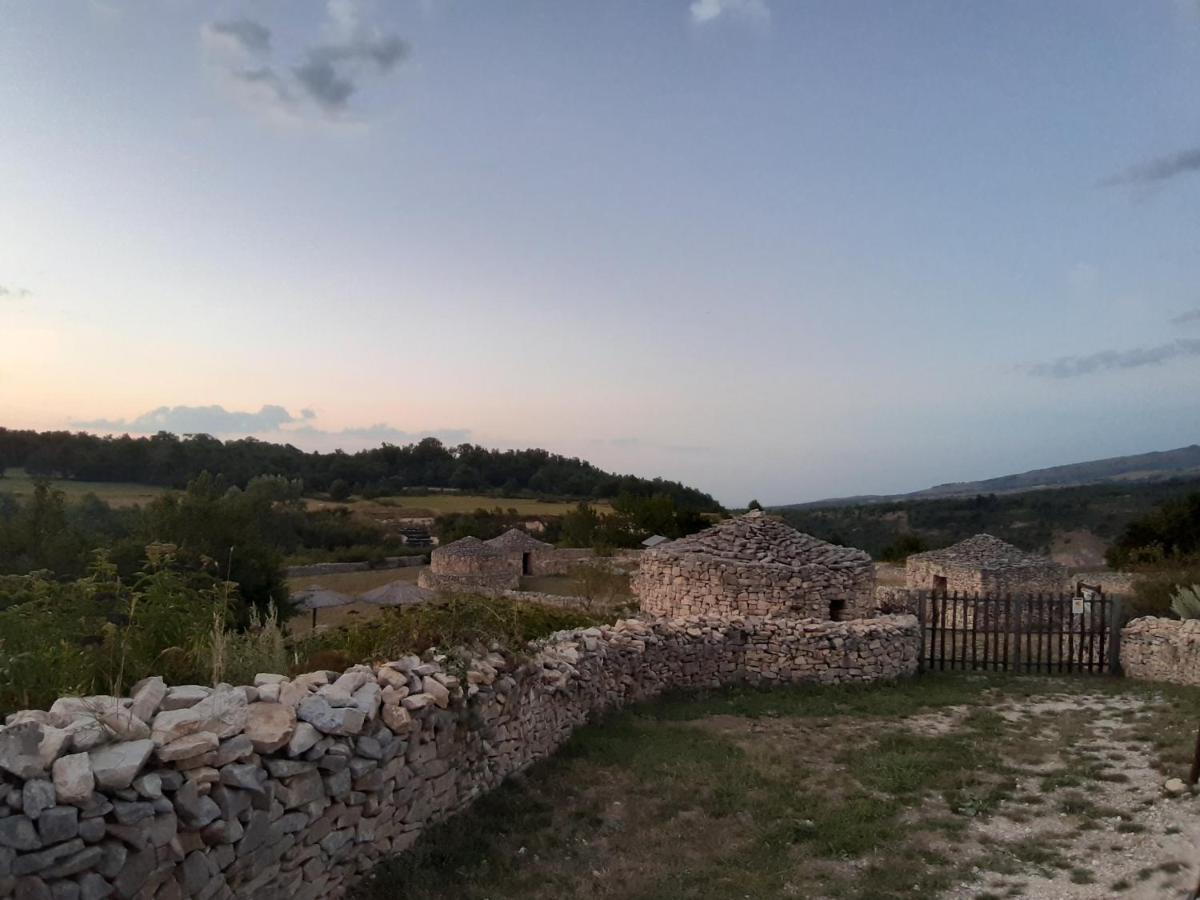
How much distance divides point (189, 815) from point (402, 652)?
104 inches

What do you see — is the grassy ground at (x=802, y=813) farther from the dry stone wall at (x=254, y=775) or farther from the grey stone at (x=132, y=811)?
the grey stone at (x=132, y=811)

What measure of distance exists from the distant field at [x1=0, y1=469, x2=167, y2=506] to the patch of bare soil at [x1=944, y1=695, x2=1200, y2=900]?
42.1m

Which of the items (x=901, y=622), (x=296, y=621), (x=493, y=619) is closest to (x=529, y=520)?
(x=296, y=621)

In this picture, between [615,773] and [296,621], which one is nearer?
[615,773]

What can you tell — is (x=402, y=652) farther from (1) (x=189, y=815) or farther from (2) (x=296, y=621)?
(2) (x=296, y=621)

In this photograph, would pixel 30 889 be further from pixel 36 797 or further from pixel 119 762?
pixel 119 762

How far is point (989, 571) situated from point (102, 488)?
5425 cm

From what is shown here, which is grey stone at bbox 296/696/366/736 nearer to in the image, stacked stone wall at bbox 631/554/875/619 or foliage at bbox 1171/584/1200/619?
stacked stone wall at bbox 631/554/875/619

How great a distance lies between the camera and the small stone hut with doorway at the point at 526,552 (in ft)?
112

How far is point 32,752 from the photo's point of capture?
3.52 metres

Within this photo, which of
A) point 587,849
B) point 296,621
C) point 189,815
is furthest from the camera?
point 296,621

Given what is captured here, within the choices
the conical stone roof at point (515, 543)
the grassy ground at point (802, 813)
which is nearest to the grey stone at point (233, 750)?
the grassy ground at point (802, 813)

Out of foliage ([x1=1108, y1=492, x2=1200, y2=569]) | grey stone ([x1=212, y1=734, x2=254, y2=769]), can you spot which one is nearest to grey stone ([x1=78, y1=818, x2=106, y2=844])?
grey stone ([x1=212, y1=734, x2=254, y2=769])

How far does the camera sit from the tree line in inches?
2266
